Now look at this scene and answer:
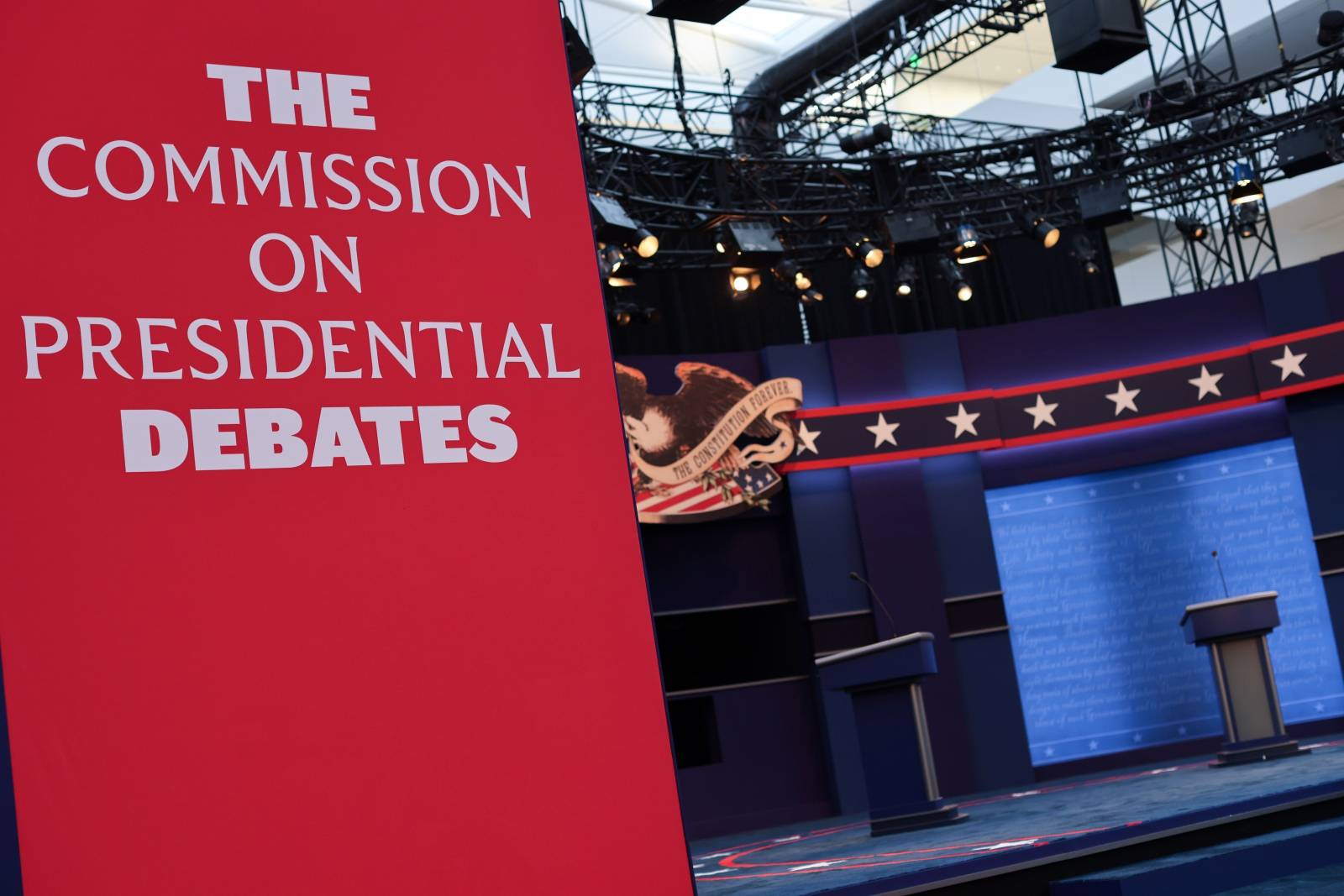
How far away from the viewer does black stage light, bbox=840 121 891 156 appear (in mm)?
9789

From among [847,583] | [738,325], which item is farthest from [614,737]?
[738,325]

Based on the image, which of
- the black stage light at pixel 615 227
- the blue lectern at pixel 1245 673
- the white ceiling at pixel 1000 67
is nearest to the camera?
the blue lectern at pixel 1245 673

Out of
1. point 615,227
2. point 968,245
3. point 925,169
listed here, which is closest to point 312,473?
point 615,227

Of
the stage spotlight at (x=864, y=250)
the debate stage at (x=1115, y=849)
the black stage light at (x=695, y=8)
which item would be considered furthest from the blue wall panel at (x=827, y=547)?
the black stage light at (x=695, y=8)

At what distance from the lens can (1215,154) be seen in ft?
38.2

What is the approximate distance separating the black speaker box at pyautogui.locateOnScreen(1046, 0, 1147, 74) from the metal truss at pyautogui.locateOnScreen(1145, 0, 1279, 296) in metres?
0.54

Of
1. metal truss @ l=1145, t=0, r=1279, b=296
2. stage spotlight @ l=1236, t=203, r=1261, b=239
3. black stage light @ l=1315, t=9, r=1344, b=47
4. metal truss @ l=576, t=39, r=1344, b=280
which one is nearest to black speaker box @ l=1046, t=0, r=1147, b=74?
metal truss @ l=1145, t=0, r=1279, b=296

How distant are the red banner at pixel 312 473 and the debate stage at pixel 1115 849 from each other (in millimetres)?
1767

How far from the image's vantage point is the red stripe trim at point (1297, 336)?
10570mm

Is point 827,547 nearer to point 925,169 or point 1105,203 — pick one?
point 925,169

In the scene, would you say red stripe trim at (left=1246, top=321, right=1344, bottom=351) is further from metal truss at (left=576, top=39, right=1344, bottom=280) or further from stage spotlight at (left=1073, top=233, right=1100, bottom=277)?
stage spotlight at (left=1073, top=233, right=1100, bottom=277)

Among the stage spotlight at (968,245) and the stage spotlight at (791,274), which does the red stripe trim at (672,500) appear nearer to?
the stage spotlight at (791,274)

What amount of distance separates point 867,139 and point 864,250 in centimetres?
105

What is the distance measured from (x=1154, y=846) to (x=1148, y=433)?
23.7ft
